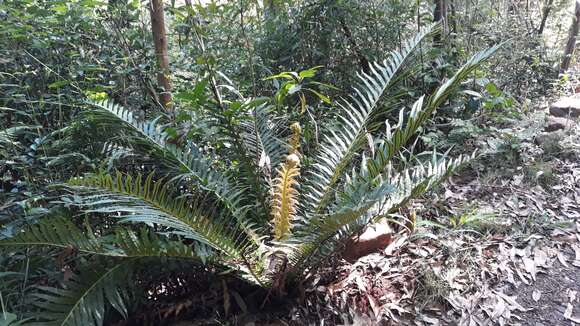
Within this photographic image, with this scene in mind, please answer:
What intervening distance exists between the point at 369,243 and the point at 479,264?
0.66 meters

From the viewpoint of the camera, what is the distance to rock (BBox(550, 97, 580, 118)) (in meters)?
4.24

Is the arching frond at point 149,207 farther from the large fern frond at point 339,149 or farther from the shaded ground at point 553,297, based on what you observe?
the shaded ground at point 553,297

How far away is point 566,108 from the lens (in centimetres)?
429

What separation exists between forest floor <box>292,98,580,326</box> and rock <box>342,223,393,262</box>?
39mm

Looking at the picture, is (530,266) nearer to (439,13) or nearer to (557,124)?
(557,124)

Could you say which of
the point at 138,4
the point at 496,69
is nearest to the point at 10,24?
the point at 138,4

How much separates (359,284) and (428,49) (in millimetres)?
2593

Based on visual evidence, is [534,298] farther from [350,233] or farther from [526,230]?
[350,233]

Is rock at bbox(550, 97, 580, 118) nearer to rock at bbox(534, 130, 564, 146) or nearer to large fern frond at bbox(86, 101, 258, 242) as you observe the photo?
rock at bbox(534, 130, 564, 146)

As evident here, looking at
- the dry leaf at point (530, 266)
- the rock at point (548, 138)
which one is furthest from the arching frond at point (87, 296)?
the rock at point (548, 138)

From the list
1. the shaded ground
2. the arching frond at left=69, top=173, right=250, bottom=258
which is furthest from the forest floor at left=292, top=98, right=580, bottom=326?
the arching frond at left=69, top=173, right=250, bottom=258

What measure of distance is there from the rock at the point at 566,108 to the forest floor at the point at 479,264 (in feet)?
3.36

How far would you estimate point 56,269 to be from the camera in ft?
6.77

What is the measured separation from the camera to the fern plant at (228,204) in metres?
1.74
